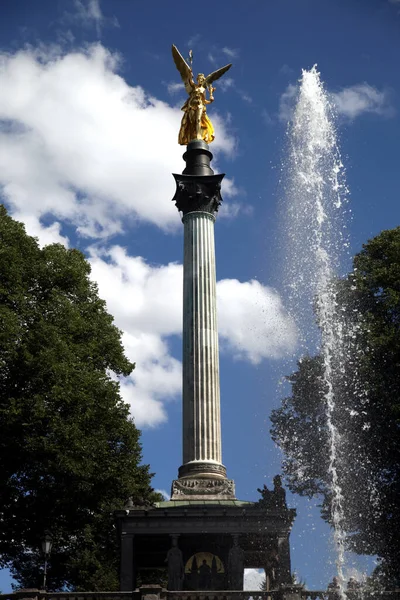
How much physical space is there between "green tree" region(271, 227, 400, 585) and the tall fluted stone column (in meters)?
6.36

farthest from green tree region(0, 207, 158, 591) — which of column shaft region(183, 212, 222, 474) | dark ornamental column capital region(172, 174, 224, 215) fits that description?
dark ornamental column capital region(172, 174, 224, 215)

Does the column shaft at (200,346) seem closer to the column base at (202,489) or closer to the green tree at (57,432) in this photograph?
the column base at (202,489)

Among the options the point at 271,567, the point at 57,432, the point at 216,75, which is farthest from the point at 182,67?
the point at 271,567

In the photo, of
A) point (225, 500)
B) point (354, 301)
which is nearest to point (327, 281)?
point (354, 301)

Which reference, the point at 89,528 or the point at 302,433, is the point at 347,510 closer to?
the point at 302,433

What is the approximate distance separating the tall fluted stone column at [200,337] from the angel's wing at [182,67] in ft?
14.3

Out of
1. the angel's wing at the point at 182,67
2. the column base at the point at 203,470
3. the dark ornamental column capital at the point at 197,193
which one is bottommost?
the column base at the point at 203,470

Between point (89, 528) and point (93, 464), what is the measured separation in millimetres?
3003

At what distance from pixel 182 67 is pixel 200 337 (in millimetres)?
14810

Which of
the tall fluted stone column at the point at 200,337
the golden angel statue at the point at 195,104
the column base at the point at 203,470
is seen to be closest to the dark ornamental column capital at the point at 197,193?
the tall fluted stone column at the point at 200,337

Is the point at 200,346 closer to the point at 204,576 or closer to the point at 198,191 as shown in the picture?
the point at 198,191

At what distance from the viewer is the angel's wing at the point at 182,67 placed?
1531 inches

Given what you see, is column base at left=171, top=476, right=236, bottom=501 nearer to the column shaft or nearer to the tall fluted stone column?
the tall fluted stone column

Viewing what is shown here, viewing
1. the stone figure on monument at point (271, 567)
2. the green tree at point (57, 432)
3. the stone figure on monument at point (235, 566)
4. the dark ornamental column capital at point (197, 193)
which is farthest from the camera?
the dark ornamental column capital at point (197, 193)
